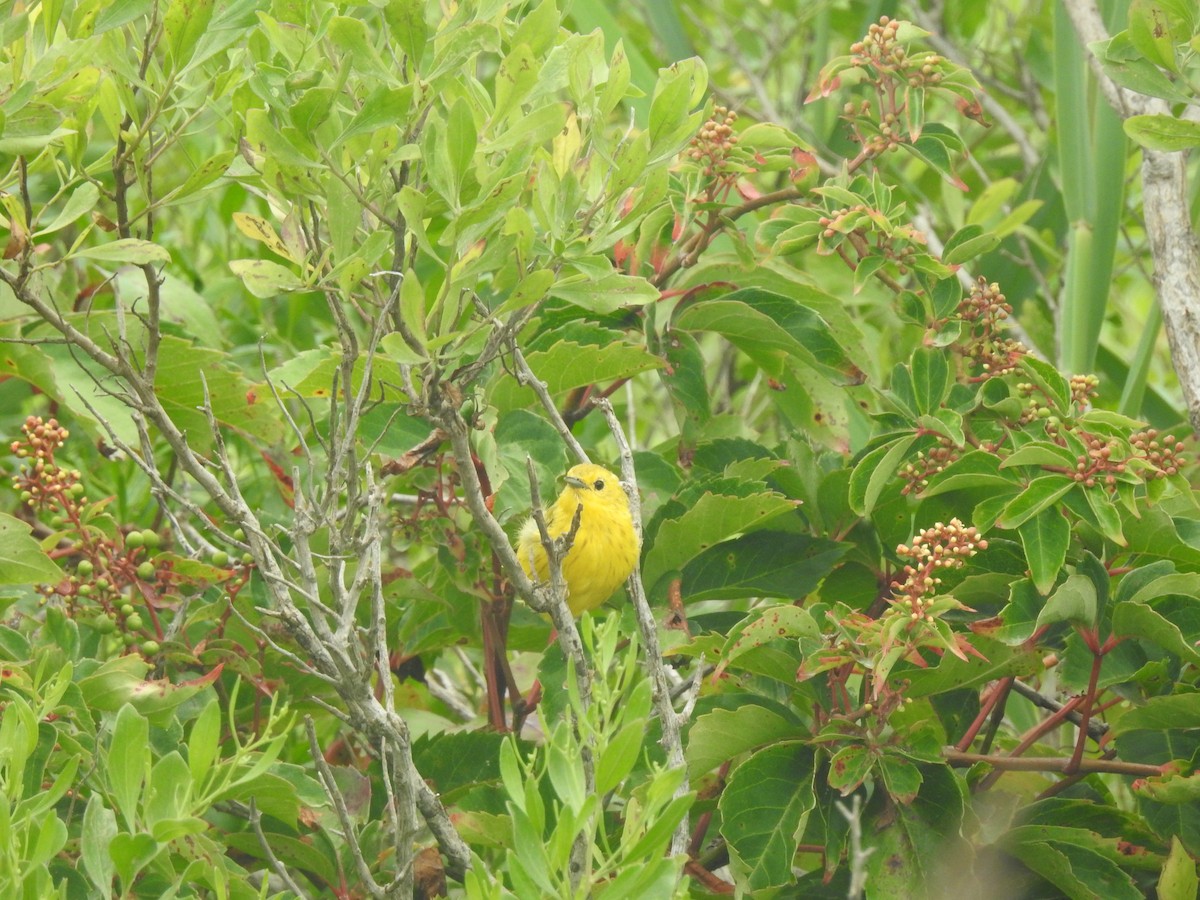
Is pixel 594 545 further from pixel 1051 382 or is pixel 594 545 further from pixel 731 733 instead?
pixel 1051 382

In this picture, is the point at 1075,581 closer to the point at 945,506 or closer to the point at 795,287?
the point at 945,506

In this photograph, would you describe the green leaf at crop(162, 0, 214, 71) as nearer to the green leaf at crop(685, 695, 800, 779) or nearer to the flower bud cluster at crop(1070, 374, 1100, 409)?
the green leaf at crop(685, 695, 800, 779)

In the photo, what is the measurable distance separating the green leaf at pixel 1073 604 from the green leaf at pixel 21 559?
1874 mm

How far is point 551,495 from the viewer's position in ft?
11.0

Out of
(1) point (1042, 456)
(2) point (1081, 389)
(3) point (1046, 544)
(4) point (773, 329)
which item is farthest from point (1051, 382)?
(4) point (773, 329)

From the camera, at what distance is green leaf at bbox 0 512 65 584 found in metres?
2.73

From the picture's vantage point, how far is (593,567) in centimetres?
394

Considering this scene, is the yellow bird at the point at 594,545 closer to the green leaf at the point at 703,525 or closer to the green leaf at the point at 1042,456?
the green leaf at the point at 703,525

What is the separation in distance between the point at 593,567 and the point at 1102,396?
189cm

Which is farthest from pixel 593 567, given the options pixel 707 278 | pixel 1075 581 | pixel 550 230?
pixel 550 230

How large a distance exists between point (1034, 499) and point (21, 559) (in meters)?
1.94

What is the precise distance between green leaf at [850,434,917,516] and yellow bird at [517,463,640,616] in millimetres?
755

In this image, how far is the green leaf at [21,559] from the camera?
8.95ft

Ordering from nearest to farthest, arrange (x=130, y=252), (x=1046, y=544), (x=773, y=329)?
(x=130, y=252) → (x=1046, y=544) → (x=773, y=329)
